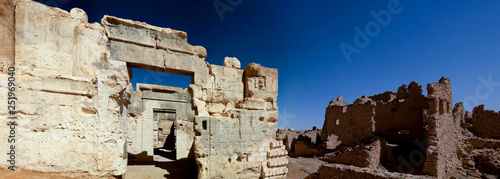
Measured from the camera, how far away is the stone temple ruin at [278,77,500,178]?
28.8 ft

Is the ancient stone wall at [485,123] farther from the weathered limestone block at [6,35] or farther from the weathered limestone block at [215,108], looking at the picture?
the weathered limestone block at [6,35]

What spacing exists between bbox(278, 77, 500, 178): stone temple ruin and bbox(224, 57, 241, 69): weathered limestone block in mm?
4977

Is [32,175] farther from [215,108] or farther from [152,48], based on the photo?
[215,108]

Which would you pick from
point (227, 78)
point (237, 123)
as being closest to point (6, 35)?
point (227, 78)

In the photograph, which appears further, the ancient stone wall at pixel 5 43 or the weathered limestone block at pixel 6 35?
the weathered limestone block at pixel 6 35

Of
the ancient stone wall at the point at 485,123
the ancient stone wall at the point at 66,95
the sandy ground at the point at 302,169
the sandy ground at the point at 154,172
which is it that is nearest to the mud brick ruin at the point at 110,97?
the ancient stone wall at the point at 66,95

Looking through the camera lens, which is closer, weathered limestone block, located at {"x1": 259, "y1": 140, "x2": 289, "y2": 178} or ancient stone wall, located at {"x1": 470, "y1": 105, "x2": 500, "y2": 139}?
weathered limestone block, located at {"x1": 259, "y1": 140, "x2": 289, "y2": 178}

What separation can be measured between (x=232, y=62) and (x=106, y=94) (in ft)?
8.66

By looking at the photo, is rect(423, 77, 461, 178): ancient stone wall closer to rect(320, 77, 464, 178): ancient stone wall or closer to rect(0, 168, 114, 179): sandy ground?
rect(320, 77, 464, 178): ancient stone wall

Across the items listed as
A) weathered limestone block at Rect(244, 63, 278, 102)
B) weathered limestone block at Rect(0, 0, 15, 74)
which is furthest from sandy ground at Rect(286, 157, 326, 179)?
weathered limestone block at Rect(0, 0, 15, 74)

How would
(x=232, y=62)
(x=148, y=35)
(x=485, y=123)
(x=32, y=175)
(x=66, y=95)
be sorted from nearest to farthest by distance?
(x=32, y=175) → (x=66, y=95) → (x=148, y=35) → (x=232, y=62) → (x=485, y=123)

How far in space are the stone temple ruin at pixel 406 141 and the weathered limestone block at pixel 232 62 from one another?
4.98m

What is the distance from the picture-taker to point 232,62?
16.1 feet

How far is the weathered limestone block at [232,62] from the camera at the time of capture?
484 cm
